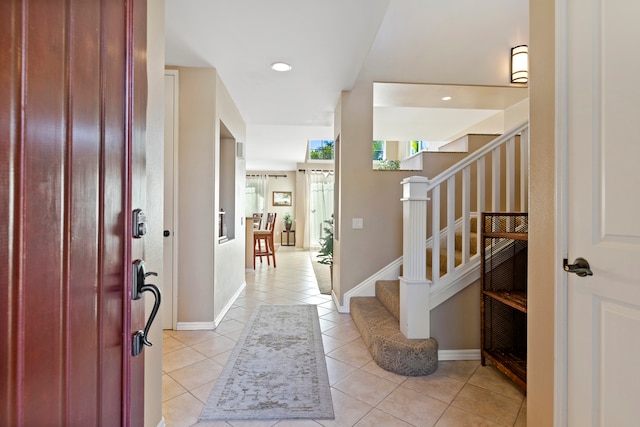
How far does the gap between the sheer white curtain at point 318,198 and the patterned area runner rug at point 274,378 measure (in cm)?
622

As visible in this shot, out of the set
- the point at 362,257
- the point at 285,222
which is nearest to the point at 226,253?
the point at 362,257

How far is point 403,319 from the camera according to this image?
2.26 metres

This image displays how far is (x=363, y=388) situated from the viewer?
1.92 meters

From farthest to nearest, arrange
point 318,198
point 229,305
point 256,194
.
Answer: point 256,194, point 318,198, point 229,305

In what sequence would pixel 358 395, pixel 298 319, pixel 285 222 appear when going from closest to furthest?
pixel 358 395 → pixel 298 319 → pixel 285 222

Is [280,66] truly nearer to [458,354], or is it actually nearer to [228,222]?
[228,222]

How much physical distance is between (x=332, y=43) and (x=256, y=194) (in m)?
7.63

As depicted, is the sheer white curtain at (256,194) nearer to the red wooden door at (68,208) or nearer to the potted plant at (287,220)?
the potted plant at (287,220)

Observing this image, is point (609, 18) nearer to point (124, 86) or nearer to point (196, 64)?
point (124, 86)

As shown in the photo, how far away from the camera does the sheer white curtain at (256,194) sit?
969cm

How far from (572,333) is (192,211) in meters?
2.74

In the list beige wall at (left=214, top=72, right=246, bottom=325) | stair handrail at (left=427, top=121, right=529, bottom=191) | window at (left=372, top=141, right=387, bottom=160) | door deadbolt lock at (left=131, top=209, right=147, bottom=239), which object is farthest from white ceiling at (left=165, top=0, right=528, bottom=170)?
window at (left=372, top=141, right=387, bottom=160)

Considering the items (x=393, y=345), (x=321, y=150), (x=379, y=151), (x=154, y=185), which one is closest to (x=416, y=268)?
(x=393, y=345)

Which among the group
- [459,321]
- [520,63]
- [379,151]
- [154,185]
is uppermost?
[379,151]
